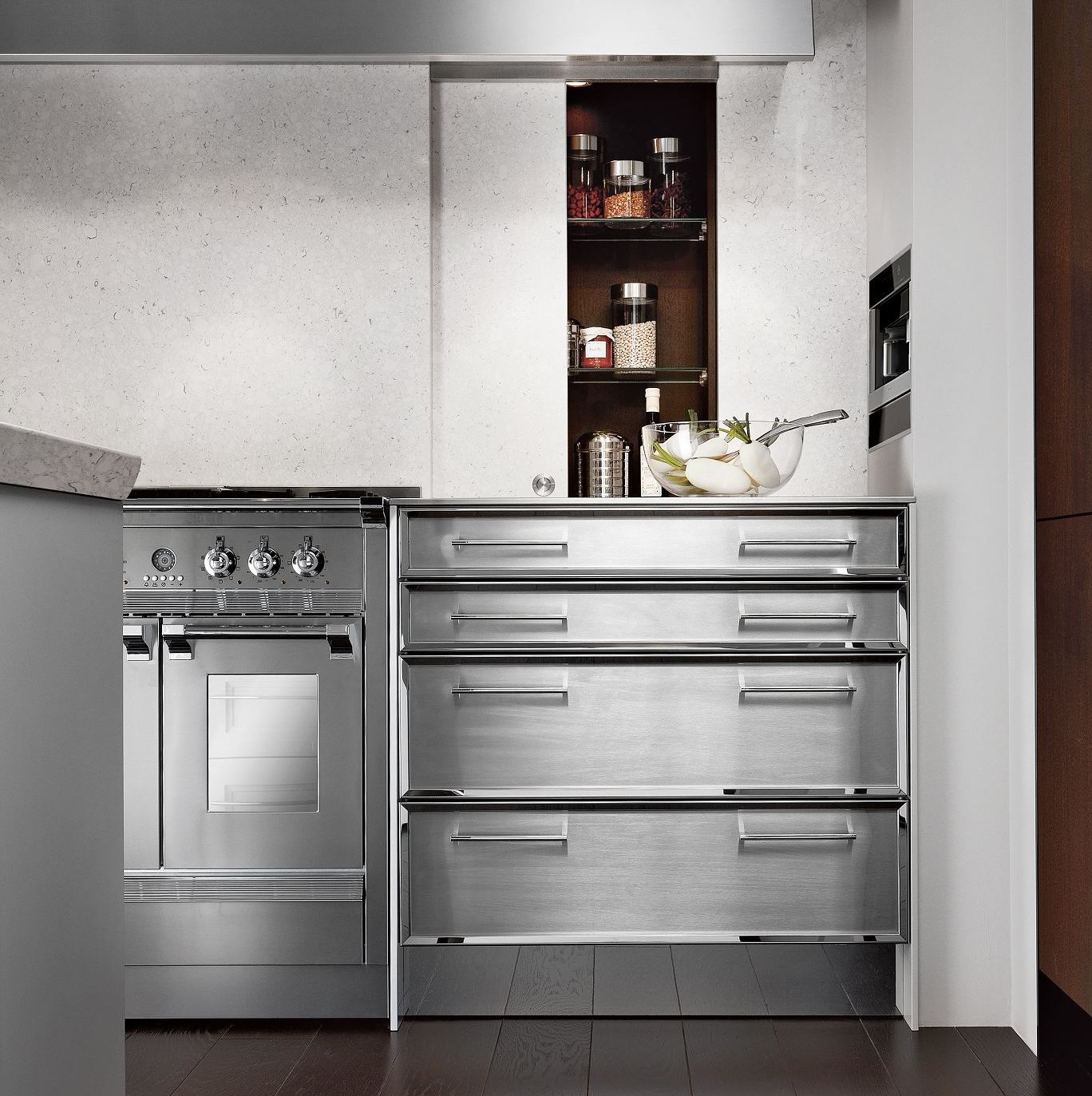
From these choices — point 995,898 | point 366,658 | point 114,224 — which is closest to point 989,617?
point 995,898

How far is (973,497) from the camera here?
2.07 meters

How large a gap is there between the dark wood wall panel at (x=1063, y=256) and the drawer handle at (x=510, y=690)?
1.05 m

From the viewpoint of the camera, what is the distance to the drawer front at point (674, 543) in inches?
80.2

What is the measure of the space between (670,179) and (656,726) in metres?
1.43

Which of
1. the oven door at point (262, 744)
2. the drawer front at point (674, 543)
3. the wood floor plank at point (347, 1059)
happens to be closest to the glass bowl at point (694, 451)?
the drawer front at point (674, 543)

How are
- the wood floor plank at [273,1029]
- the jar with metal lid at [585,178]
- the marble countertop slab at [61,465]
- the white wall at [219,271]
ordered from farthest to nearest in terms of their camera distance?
the jar with metal lid at [585,178]
the white wall at [219,271]
the wood floor plank at [273,1029]
the marble countertop slab at [61,465]

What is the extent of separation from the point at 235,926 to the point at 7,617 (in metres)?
1.50

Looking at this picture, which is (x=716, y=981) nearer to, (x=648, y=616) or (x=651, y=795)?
(x=651, y=795)

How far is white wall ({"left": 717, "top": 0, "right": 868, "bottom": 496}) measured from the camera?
2.48 m

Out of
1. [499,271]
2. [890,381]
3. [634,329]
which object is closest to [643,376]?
[634,329]

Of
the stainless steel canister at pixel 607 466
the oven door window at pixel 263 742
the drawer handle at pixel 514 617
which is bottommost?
the oven door window at pixel 263 742

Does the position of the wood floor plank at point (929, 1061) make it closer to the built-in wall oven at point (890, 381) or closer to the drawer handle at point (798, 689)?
the drawer handle at point (798, 689)

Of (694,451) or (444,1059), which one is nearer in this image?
(444,1059)

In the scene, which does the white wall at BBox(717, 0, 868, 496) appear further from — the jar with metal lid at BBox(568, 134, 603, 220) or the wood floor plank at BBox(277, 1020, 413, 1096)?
the wood floor plank at BBox(277, 1020, 413, 1096)
